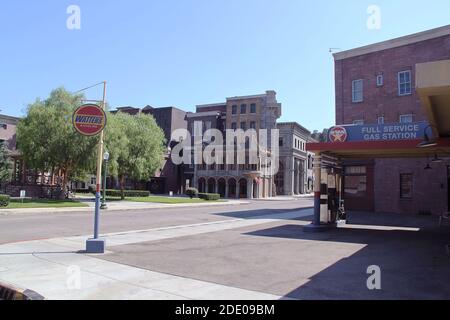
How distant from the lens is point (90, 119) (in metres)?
11.1

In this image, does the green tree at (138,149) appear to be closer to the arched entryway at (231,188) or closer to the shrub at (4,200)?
the shrub at (4,200)

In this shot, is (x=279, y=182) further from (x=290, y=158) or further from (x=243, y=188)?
(x=243, y=188)

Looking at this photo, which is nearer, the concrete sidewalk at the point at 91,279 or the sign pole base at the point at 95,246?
the concrete sidewalk at the point at 91,279

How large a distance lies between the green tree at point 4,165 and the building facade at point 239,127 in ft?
114

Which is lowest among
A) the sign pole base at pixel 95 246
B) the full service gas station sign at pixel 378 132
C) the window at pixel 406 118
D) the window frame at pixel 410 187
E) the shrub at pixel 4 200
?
the sign pole base at pixel 95 246

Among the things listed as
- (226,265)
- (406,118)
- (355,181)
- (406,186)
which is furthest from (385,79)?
(226,265)

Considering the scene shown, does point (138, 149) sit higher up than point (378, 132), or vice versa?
point (138, 149)

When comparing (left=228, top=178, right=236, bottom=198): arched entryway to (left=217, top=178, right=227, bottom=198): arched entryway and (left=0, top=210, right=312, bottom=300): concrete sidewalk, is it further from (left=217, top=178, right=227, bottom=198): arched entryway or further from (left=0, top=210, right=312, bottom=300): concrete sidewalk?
(left=0, top=210, right=312, bottom=300): concrete sidewalk

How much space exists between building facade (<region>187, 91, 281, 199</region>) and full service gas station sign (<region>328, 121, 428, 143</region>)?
160 feet

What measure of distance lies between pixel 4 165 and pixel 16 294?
40.4 metres

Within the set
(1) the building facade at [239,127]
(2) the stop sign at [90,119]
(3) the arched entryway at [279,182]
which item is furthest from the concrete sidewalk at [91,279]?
(3) the arched entryway at [279,182]

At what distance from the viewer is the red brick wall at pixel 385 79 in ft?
96.8
